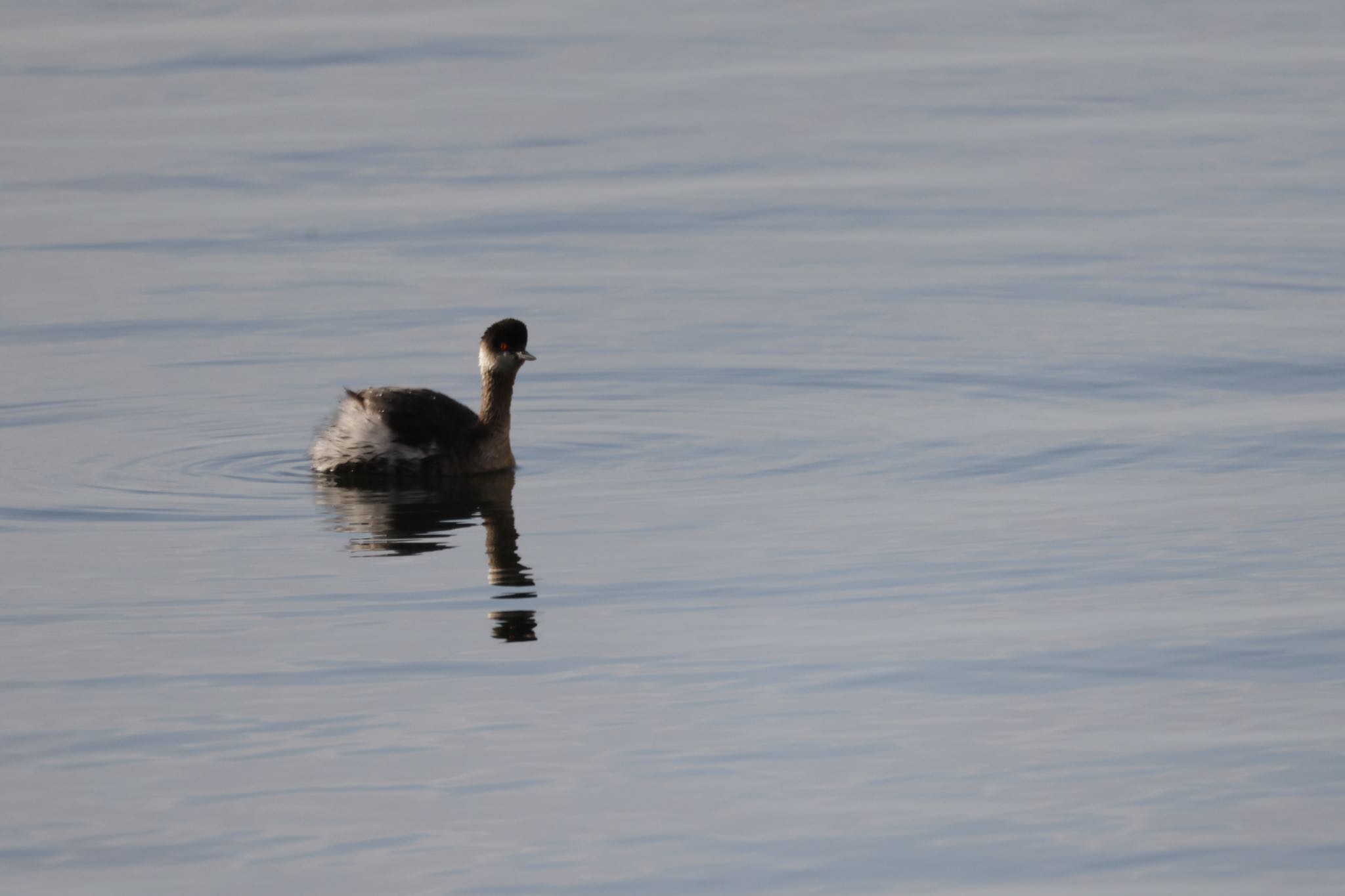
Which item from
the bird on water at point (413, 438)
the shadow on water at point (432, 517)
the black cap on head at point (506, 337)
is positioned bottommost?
the shadow on water at point (432, 517)

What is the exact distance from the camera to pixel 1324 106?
88.1 ft

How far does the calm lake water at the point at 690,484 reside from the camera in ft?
28.2

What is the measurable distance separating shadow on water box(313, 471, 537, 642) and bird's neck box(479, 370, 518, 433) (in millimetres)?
308

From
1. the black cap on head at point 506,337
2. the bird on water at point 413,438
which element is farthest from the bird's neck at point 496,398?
the black cap on head at point 506,337

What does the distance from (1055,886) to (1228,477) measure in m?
6.40

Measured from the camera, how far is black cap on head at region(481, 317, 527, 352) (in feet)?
50.1

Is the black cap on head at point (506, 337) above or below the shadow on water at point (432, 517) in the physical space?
above

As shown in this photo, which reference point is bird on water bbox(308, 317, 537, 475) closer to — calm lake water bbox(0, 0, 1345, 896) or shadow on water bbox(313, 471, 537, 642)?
shadow on water bbox(313, 471, 537, 642)

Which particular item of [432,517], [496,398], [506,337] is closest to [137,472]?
[432,517]

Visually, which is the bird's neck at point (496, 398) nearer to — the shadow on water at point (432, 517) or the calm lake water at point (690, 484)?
the shadow on water at point (432, 517)

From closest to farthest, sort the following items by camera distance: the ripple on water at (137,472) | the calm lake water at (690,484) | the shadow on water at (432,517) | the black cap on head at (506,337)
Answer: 1. the calm lake water at (690,484)
2. the shadow on water at (432,517)
3. the ripple on water at (137,472)
4. the black cap on head at (506,337)

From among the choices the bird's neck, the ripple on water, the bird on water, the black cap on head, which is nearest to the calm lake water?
the ripple on water

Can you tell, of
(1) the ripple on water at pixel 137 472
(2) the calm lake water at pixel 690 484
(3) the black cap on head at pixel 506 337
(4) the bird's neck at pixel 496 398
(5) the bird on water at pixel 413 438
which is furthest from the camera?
(3) the black cap on head at pixel 506 337

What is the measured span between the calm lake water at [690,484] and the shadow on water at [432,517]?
56 millimetres
